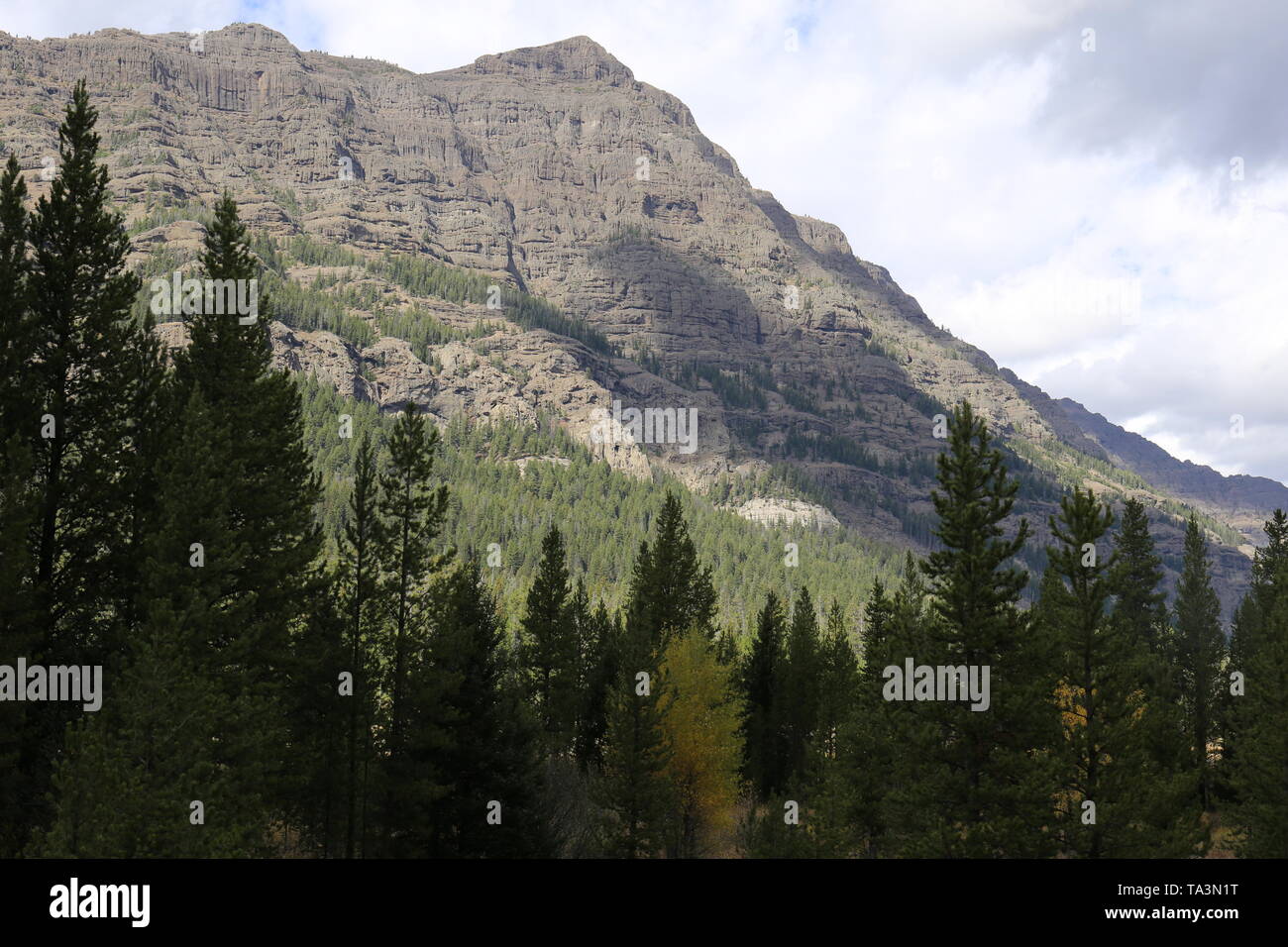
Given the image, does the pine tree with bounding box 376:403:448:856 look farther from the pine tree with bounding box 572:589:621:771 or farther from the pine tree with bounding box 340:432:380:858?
the pine tree with bounding box 572:589:621:771

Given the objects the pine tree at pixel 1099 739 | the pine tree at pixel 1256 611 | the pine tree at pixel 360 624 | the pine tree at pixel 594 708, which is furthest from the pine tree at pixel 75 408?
the pine tree at pixel 1256 611

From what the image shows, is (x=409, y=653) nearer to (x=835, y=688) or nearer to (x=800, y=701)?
(x=835, y=688)

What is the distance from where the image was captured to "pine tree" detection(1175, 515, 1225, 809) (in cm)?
5853

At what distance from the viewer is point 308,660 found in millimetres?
27656

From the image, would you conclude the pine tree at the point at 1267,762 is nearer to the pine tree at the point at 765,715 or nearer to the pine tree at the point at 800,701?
the pine tree at the point at 800,701

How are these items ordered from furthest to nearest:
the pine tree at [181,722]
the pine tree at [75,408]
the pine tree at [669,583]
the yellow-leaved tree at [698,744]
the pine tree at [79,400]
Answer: the pine tree at [669,583], the yellow-leaved tree at [698,744], the pine tree at [79,400], the pine tree at [75,408], the pine tree at [181,722]

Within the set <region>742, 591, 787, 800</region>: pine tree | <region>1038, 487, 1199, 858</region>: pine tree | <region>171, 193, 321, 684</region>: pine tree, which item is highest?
<region>171, 193, 321, 684</region>: pine tree

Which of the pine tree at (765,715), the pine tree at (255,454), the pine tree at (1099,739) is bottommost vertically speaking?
the pine tree at (765,715)

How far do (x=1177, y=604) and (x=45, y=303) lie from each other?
251 feet

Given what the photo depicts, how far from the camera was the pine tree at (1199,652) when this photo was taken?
5853cm

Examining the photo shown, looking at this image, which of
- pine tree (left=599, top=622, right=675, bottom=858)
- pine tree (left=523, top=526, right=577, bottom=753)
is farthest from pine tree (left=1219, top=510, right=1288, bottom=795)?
pine tree (left=523, top=526, right=577, bottom=753)

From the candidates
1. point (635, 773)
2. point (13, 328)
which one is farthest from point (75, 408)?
point (635, 773)
